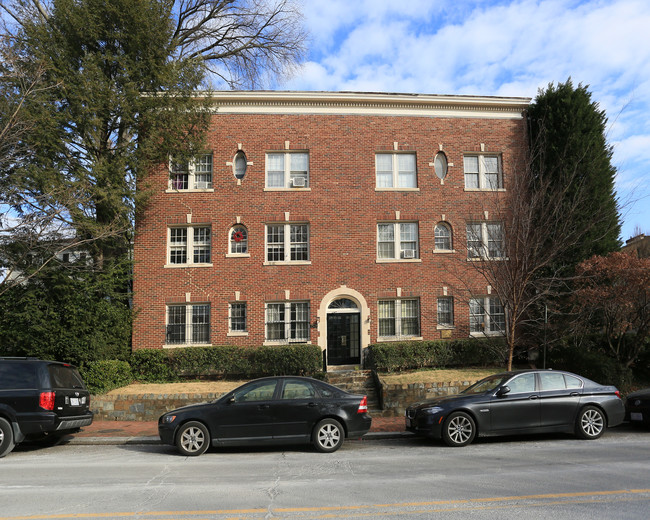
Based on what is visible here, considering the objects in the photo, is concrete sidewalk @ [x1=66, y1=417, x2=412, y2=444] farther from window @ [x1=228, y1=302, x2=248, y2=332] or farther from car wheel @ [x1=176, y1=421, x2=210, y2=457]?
window @ [x1=228, y1=302, x2=248, y2=332]

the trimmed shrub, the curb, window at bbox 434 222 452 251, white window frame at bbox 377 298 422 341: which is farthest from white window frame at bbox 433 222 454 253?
the trimmed shrub

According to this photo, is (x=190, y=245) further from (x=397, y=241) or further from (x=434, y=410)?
(x=434, y=410)

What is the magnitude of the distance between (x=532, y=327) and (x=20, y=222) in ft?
53.8

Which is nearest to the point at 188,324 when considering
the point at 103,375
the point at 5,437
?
the point at 103,375

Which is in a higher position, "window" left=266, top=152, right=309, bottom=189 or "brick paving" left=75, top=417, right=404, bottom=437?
"window" left=266, top=152, right=309, bottom=189

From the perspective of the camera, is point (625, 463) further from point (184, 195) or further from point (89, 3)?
point (89, 3)

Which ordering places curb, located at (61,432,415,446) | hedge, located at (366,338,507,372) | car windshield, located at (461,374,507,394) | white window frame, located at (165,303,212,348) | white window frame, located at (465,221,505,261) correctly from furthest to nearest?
white window frame, located at (165,303,212,348)
hedge, located at (366,338,507,372)
white window frame, located at (465,221,505,261)
curb, located at (61,432,415,446)
car windshield, located at (461,374,507,394)

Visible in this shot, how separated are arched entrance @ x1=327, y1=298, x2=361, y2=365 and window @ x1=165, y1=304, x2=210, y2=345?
4537 mm

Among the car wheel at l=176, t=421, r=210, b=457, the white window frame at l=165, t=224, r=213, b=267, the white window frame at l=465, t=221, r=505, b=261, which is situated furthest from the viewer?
the white window frame at l=165, t=224, r=213, b=267

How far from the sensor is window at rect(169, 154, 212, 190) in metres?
19.2

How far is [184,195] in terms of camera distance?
19.2m

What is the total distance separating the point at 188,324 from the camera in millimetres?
18766

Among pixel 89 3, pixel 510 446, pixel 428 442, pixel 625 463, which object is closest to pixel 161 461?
pixel 428 442

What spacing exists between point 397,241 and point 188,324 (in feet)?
27.7
